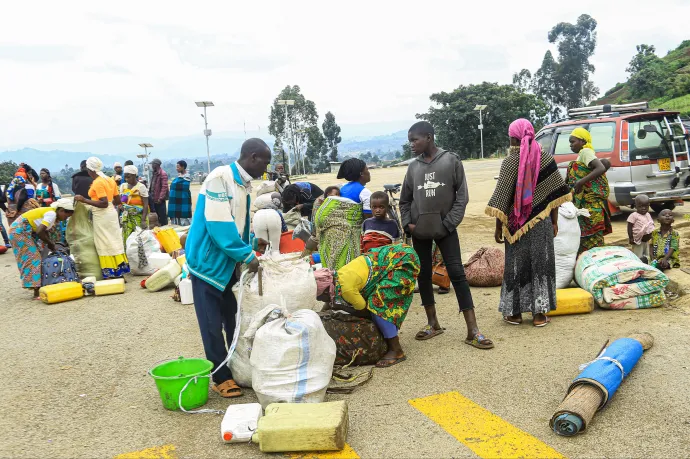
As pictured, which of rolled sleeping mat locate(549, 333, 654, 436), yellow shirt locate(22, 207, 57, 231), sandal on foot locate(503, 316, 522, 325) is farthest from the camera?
yellow shirt locate(22, 207, 57, 231)

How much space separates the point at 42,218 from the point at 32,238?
348 millimetres

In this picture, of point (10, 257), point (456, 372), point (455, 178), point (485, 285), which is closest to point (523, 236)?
point (455, 178)

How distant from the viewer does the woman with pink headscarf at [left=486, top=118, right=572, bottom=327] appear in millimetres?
5051

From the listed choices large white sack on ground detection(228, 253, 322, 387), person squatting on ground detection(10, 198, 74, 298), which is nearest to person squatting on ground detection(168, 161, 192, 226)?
person squatting on ground detection(10, 198, 74, 298)

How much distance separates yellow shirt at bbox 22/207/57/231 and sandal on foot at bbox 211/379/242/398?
5.14 meters

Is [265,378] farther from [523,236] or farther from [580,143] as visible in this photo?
[580,143]

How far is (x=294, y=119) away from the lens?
5822 centimetres

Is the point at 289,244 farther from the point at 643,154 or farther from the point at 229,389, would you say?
the point at 643,154

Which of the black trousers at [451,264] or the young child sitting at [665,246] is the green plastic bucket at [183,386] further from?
the young child sitting at [665,246]

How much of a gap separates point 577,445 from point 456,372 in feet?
4.18

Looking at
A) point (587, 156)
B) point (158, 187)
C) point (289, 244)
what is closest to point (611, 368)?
point (587, 156)

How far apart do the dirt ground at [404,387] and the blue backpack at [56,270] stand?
5.51 ft

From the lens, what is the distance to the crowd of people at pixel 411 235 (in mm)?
4152

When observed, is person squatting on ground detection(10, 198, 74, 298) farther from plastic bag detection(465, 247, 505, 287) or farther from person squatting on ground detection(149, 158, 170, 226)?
plastic bag detection(465, 247, 505, 287)
